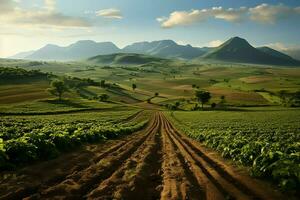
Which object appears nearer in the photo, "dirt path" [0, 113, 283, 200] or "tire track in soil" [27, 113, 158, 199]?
"tire track in soil" [27, 113, 158, 199]

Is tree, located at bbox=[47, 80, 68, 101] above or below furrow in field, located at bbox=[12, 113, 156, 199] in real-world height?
below

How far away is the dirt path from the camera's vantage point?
13320mm

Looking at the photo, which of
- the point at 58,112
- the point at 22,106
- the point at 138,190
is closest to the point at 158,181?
the point at 138,190

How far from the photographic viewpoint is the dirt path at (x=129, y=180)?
43.7 ft

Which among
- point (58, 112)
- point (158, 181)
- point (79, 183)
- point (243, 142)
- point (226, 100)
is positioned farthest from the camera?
point (226, 100)

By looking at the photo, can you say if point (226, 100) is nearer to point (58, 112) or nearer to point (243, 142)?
point (58, 112)

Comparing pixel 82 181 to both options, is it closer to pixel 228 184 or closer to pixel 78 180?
pixel 78 180

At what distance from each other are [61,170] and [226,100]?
5901 inches

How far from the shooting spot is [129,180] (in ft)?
Result: 51.4

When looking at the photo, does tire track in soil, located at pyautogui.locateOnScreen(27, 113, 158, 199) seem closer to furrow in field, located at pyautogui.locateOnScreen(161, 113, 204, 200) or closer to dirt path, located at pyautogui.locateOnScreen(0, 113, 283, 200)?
dirt path, located at pyautogui.locateOnScreen(0, 113, 283, 200)

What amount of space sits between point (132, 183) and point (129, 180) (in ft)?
1.79

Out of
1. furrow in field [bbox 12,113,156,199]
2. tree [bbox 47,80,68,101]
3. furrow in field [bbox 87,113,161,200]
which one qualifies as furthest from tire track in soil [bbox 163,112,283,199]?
tree [bbox 47,80,68,101]

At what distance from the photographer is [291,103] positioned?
14762 cm

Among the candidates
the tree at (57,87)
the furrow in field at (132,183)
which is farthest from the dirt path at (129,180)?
the tree at (57,87)
